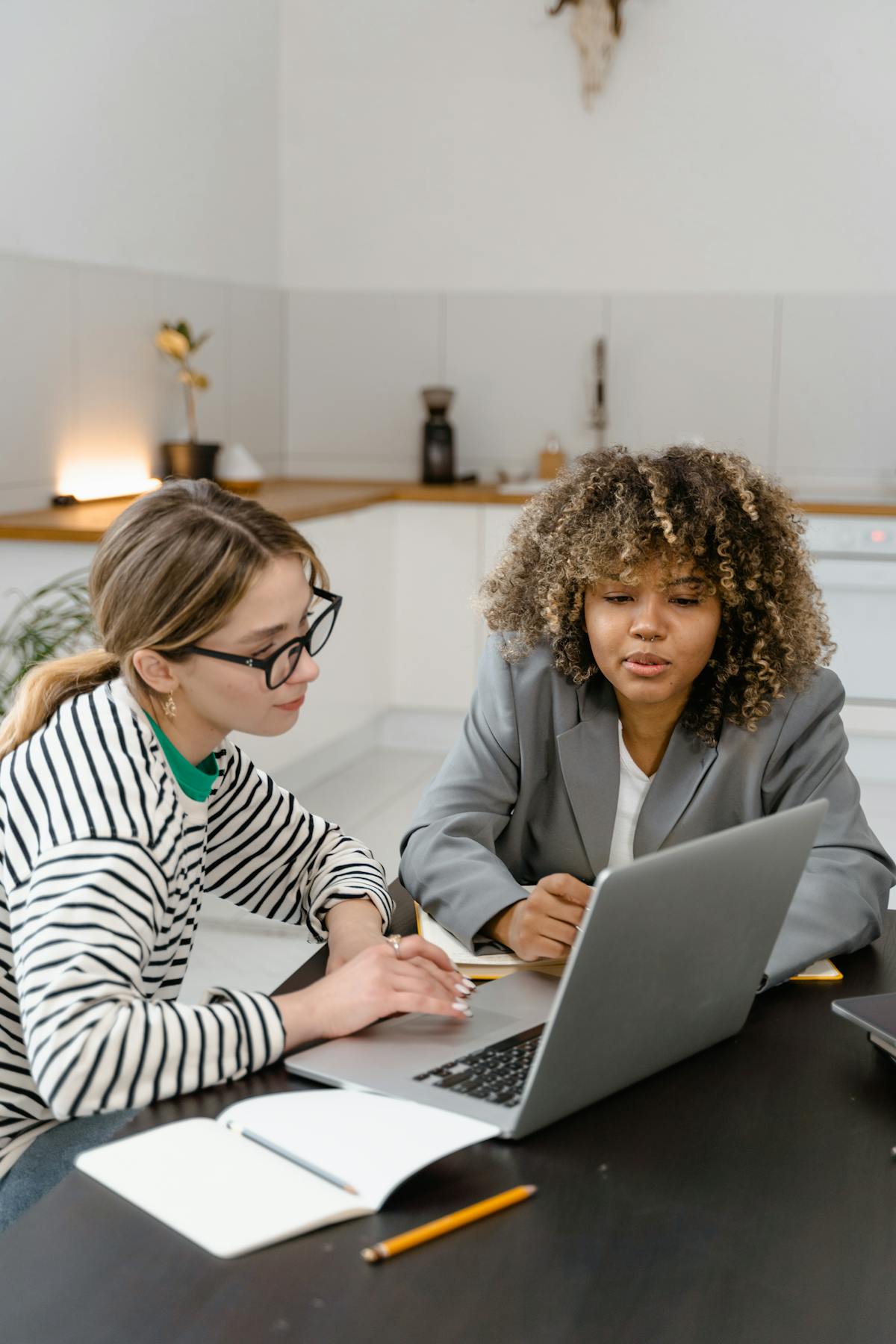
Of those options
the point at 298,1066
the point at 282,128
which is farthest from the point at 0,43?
the point at 298,1066

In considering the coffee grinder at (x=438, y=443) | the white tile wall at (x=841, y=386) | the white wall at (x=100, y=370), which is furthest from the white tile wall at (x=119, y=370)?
the white tile wall at (x=841, y=386)

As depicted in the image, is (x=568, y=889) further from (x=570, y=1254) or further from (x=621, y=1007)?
(x=570, y=1254)

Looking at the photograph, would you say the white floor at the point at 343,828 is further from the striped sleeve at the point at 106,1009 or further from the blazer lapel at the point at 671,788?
the striped sleeve at the point at 106,1009

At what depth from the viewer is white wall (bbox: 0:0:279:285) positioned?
3.54 m

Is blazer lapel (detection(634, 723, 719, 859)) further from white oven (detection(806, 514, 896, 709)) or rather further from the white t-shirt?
white oven (detection(806, 514, 896, 709))

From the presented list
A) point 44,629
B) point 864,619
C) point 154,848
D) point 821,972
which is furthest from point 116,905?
point 864,619

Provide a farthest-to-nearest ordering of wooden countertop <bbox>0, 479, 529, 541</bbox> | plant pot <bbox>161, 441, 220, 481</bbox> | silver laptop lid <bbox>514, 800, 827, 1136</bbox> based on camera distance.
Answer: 1. plant pot <bbox>161, 441, 220, 481</bbox>
2. wooden countertop <bbox>0, 479, 529, 541</bbox>
3. silver laptop lid <bbox>514, 800, 827, 1136</bbox>

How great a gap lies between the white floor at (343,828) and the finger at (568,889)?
1.05 meters

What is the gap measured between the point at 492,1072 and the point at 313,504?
10.2 ft

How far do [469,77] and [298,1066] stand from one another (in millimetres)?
4657

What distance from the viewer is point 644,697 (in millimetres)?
1529

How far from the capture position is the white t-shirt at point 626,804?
1.61m

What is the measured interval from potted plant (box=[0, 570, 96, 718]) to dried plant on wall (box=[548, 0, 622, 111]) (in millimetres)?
2890

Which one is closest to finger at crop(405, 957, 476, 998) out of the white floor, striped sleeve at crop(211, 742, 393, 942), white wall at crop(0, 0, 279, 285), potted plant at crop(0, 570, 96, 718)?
striped sleeve at crop(211, 742, 393, 942)
